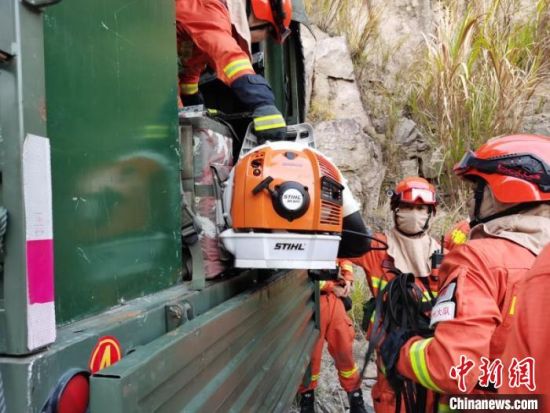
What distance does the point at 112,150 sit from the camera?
107 centimetres

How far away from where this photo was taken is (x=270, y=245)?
4.97 feet

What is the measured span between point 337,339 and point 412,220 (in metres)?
1.35

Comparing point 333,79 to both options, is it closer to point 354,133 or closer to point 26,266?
point 354,133

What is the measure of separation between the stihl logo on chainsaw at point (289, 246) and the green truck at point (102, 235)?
0.25 m

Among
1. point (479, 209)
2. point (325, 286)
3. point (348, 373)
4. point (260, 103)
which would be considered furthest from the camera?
point (325, 286)

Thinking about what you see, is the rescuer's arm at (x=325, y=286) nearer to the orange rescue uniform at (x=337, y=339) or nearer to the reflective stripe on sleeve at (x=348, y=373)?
the orange rescue uniform at (x=337, y=339)

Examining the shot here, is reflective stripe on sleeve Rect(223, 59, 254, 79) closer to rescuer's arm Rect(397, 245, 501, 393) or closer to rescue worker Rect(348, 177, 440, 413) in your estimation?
rescuer's arm Rect(397, 245, 501, 393)

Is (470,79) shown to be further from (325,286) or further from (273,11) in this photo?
(273,11)

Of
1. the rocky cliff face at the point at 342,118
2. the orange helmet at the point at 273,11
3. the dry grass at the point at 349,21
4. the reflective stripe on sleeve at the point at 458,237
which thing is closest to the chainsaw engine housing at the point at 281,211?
the orange helmet at the point at 273,11

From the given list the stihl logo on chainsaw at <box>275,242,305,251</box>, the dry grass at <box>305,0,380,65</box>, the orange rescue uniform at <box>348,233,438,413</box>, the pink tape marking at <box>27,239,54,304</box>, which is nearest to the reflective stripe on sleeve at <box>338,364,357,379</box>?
the orange rescue uniform at <box>348,233,438,413</box>

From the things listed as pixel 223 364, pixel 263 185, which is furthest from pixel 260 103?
pixel 223 364

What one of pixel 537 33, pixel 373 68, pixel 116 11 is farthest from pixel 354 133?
pixel 116 11

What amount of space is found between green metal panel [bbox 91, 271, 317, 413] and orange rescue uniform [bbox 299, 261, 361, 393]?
1.46m

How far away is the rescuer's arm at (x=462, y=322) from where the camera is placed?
158 centimetres
